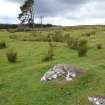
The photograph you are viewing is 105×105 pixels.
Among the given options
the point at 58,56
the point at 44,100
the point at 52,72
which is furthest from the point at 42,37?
the point at 44,100

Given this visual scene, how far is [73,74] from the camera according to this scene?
64.8 ft

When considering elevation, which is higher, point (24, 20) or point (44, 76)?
point (44, 76)

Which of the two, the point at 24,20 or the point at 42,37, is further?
the point at 24,20

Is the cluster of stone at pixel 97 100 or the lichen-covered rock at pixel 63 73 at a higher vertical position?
the lichen-covered rock at pixel 63 73

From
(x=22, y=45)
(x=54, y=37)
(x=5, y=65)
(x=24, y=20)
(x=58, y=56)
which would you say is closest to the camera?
(x=5, y=65)

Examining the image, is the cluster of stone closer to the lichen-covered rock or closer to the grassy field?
the grassy field

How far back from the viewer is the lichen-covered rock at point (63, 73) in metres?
19.6

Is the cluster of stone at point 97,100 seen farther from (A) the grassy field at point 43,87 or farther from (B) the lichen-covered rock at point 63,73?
(B) the lichen-covered rock at point 63,73

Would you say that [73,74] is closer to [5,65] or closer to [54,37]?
[5,65]

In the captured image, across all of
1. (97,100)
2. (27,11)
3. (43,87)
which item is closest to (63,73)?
(43,87)

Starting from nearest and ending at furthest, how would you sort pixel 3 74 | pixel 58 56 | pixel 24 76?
pixel 24 76 < pixel 3 74 < pixel 58 56

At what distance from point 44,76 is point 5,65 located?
6.71m

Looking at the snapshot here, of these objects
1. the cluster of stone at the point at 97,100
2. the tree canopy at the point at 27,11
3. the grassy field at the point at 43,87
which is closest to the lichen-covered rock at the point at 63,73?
the grassy field at the point at 43,87

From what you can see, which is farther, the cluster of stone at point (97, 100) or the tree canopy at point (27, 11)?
the tree canopy at point (27, 11)
